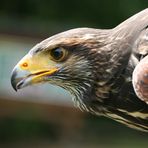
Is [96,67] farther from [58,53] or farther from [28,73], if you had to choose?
[28,73]

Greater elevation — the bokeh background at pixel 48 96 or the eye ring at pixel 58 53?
the bokeh background at pixel 48 96

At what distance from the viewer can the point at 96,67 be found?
477cm

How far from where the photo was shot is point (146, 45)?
455 centimetres

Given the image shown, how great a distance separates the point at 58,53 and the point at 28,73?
22cm

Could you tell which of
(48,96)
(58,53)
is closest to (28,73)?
(58,53)

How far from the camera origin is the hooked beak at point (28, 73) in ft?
15.5

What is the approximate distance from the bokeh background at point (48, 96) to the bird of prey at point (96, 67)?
899 centimetres

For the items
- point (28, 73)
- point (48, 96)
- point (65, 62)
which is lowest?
point (28, 73)

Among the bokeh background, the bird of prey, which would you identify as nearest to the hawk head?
the bird of prey

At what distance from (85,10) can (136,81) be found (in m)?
13.1

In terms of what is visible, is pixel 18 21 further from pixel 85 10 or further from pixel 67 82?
pixel 67 82

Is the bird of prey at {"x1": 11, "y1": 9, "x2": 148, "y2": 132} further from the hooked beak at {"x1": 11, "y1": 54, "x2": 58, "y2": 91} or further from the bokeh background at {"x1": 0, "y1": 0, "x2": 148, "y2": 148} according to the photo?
the bokeh background at {"x1": 0, "y1": 0, "x2": 148, "y2": 148}

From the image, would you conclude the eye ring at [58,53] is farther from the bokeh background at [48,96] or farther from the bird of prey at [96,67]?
the bokeh background at [48,96]

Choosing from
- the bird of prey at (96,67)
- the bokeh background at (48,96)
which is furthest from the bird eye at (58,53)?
the bokeh background at (48,96)
